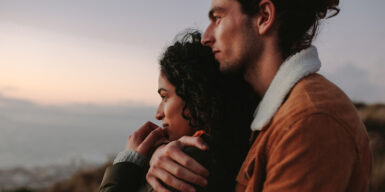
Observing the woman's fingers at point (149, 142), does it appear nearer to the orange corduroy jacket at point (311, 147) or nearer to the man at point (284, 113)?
the man at point (284, 113)

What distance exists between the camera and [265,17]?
1.99 m

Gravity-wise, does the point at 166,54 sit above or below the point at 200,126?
above

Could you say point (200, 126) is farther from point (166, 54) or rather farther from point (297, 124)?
point (297, 124)

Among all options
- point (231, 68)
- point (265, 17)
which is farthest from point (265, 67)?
point (265, 17)

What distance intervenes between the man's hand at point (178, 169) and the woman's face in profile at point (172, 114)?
0.51 metres

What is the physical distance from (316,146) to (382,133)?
26.4ft

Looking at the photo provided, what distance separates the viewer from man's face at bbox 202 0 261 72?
199 cm

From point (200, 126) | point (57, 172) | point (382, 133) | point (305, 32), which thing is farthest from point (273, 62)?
point (57, 172)

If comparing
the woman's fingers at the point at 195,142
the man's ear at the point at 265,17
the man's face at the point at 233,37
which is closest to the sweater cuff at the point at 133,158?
the woman's fingers at the point at 195,142

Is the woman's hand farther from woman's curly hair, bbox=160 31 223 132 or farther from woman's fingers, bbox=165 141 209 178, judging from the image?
woman's fingers, bbox=165 141 209 178

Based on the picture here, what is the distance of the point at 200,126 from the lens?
7.00 ft

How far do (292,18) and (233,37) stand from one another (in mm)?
403

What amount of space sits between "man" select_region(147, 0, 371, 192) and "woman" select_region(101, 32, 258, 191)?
0.34ft

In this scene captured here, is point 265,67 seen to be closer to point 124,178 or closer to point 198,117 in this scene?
point 198,117
